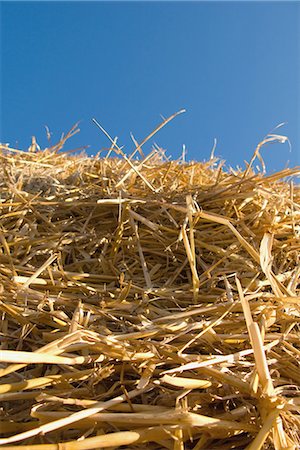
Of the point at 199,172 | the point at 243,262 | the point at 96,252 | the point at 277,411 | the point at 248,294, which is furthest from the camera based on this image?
the point at 199,172

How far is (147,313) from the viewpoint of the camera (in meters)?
1.09

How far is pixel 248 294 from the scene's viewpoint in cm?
113

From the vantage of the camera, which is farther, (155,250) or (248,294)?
(155,250)

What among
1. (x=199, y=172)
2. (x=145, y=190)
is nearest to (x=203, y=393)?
(x=145, y=190)

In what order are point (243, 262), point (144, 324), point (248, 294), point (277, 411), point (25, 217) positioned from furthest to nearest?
point (25, 217) → point (243, 262) → point (248, 294) → point (144, 324) → point (277, 411)

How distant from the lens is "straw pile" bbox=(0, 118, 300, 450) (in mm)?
863

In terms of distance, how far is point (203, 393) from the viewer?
3.01 ft

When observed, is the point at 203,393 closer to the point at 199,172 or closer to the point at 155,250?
the point at 155,250

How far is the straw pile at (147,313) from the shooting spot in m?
0.86

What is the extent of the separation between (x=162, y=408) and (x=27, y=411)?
0.77 ft

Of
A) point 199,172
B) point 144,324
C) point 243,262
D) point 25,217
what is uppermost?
point 199,172

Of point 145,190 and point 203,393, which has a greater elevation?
point 145,190

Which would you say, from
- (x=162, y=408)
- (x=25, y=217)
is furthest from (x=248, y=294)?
(x=25, y=217)

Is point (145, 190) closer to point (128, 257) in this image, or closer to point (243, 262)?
point (128, 257)
